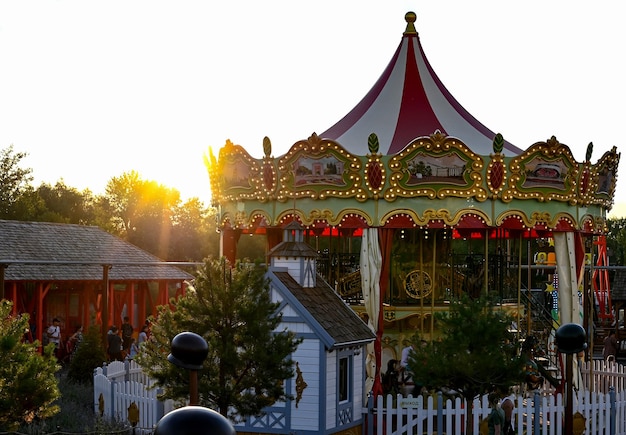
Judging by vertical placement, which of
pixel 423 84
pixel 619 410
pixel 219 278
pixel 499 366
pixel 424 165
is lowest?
pixel 619 410

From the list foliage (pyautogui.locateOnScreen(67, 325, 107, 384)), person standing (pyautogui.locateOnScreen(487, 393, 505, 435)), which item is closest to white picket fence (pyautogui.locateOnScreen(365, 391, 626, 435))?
person standing (pyautogui.locateOnScreen(487, 393, 505, 435))

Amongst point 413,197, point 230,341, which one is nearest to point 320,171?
point 413,197

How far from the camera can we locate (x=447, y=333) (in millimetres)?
13531

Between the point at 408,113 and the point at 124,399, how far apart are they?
8.06 meters

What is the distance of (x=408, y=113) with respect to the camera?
19.6 meters

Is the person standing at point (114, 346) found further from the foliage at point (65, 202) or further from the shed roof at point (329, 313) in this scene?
the foliage at point (65, 202)

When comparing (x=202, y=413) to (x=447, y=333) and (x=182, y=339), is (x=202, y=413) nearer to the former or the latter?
(x=182, y=339)

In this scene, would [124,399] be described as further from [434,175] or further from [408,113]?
[408,113]

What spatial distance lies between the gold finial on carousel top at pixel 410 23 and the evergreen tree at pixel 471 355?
8850 mm

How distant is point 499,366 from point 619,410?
3.76m

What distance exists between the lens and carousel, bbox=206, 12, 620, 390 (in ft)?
56.6

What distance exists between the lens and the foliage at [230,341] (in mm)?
11555

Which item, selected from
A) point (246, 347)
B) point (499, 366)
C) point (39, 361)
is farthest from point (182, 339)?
point (499, 366)

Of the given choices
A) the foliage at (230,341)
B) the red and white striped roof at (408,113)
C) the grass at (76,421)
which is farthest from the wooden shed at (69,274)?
the foliage at (230,341)
